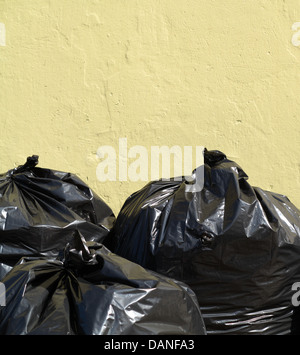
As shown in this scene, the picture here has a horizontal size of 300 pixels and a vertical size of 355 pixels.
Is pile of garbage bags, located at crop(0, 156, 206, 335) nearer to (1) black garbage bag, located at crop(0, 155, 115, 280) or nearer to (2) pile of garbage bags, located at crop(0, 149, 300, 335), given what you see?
(2) pile of garbage bags, located at crop(0, 149, 300, 335)

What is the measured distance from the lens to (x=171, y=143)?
2611 millimetres

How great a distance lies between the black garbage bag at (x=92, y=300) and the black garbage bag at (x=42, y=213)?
38 cm

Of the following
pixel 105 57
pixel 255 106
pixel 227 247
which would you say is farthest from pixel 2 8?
pixel 227 247

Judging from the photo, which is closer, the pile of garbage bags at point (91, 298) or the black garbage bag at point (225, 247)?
the pile of garbage bags at point (91, 298)

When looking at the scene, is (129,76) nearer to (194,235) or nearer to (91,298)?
(194,235)

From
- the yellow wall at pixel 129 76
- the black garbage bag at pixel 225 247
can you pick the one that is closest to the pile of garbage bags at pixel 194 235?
the black garbage bag at pixel 225 247

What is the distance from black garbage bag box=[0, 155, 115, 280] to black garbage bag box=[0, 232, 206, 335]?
377mm

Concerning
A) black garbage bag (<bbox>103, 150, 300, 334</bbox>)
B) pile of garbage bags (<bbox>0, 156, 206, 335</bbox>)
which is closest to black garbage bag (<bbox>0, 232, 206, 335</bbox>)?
pile of garbage bags (<bbox>0, 156, 206, 335</bbox>)

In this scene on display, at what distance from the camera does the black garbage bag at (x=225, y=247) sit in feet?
5.80

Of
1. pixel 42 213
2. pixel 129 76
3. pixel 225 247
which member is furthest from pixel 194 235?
pixel 129 76

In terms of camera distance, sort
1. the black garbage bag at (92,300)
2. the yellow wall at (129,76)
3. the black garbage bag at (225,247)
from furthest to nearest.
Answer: the yellow wall at (129,76) → the black garbage bag at (225,247) → the black garbage bag at (92,300)

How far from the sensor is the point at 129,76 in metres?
2.61

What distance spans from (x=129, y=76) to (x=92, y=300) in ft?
5.13

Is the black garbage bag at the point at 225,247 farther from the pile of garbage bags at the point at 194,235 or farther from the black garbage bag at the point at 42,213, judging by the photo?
the black garbage bag at the point at 42,213
